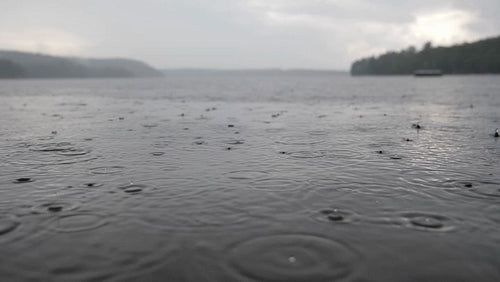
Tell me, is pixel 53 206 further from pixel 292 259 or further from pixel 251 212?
pixel 292 259

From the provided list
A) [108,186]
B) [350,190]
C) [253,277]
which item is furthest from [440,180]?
[108,186]

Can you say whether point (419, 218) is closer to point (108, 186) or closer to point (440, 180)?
point (440, 180)

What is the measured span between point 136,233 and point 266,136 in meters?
13.5

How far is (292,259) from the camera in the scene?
21.1ft

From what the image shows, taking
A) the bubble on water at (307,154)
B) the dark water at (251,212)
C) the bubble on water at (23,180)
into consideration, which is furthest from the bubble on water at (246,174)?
the bubble on water at (23,180)

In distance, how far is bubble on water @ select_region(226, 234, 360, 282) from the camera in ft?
19.5

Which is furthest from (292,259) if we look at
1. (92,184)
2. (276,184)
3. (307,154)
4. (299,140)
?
(299,140)

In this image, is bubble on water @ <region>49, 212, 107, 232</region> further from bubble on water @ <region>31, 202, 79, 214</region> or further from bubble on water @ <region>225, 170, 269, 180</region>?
bubble on water @ <region>225, 170, 269, 180</region>

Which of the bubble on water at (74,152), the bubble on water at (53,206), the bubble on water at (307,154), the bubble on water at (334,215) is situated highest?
the bubble on water at (74,152)

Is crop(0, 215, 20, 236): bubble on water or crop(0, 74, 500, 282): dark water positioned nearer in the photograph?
crop(0, 74, 500, 282): dark water

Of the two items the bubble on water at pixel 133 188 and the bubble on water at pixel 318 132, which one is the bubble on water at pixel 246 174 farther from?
the bubble on water at pixel 318 132

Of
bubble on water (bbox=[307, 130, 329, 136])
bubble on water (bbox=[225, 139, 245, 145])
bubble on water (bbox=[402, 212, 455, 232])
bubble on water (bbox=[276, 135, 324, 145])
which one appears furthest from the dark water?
bubble on water (bbox=[307, 130, 329, 136])

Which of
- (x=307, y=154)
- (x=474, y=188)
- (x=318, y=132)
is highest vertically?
(x=318, y=132)

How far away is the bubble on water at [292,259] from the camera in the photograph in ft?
19.5
